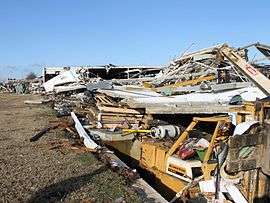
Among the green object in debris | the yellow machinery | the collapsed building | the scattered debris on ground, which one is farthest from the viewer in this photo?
the green object in debris

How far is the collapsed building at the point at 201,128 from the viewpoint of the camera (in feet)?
17.1

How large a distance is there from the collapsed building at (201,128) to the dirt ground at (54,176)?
4.01ft

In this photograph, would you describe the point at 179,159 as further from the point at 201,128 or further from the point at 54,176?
the point at 54,176

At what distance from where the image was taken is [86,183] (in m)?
7.31

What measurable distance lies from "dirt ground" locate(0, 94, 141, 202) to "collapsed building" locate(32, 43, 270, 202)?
48.1 inches

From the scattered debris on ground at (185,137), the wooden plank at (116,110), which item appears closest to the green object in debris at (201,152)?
the scattered debris on ground at (185,137)

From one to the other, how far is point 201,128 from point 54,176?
16.6 feet

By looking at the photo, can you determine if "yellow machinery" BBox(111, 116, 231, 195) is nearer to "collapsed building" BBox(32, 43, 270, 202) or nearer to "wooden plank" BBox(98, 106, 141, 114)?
"collapsed building" BBox(32, 43, 270, 202)

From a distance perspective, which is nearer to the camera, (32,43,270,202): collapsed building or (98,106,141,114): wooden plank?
(32,43,270,202): collapsed building

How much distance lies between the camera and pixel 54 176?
7684mm

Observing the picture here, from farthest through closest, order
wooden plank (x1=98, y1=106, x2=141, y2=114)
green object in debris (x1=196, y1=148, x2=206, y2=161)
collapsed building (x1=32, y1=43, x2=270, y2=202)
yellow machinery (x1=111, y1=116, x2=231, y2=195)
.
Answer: wooden plank (x1=98, y1=106, x2=141, y2=114) → green object in debris (x1=196, y1=148, x2=206, y2=161) → yellow machinery (x1=111, y1=116, x2=231, y2=195) → collapsed building (x1=32, y1=43, x2=270, y2=202)

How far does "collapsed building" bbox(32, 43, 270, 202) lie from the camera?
206 inches

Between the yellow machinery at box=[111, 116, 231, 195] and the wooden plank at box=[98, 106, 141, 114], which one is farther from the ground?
the wooden plank at box=[98, 106, 141, 114]

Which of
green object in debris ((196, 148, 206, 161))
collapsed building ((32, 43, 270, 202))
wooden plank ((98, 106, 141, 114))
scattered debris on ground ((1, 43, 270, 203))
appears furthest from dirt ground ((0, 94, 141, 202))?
wooden plank ((98, 106, 141, 114))
